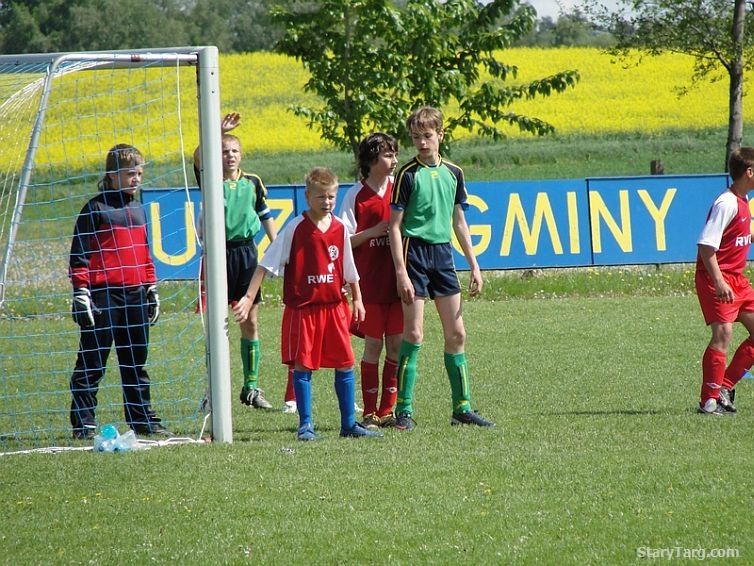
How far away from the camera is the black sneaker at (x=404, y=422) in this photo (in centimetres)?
811

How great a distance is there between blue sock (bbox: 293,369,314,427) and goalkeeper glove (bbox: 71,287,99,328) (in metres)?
1.54

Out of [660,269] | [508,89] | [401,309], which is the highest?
[508,89]

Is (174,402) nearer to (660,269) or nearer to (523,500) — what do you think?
(523,500)

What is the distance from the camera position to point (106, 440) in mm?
7504

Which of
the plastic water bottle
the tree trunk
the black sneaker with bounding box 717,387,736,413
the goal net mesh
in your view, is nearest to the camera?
the plastic water bottle

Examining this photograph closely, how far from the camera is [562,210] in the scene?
17.5 meters

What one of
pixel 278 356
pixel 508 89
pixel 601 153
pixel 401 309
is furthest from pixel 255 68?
pixel 401 309

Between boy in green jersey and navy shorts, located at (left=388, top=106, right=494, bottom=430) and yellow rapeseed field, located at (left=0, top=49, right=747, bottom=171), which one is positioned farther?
yellow rapeseed field, located at (left=0, top=49, right=747, bottom=171)

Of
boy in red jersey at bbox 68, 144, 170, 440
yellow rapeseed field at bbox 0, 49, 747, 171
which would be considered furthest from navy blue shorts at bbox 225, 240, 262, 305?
yellow rapeseed field at bbox 0, 49, 747, 171

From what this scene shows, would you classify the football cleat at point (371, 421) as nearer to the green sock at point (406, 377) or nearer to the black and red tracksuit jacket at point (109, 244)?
the green sock at point (406, 377)

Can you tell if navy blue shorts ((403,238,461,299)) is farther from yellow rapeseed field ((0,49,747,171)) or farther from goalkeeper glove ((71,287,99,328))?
yellow rapeseed field ((0,49,747,171))

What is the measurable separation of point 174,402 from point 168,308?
6.83 meters

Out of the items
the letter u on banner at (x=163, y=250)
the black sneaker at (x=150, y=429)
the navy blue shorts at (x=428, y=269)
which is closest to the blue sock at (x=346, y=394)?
the navy blue shorts at (x=428, y=269)

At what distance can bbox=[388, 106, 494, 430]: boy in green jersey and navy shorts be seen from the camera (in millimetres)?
7922
